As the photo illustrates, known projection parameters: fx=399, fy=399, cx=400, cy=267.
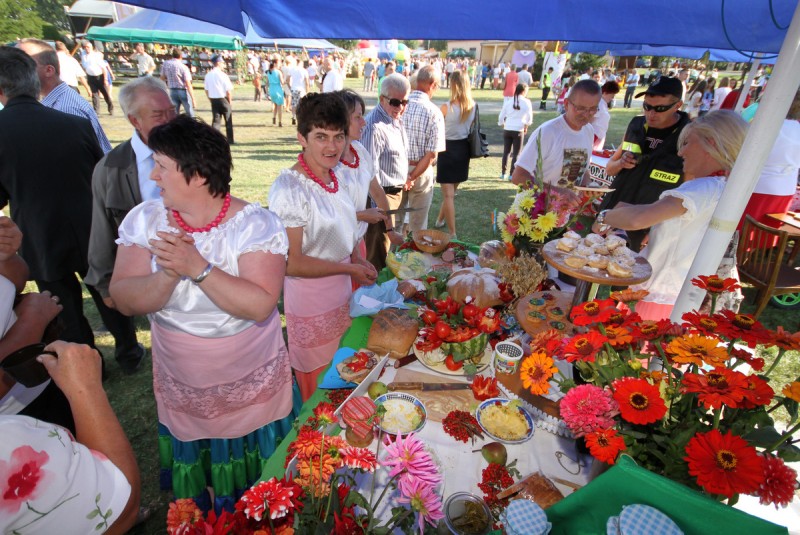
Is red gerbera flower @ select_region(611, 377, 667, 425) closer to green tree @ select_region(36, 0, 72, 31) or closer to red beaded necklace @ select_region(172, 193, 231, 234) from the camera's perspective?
red beaded necklace @ select_region(172, 193, 231, 234)

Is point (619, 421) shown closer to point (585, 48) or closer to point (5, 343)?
point (5, 343)

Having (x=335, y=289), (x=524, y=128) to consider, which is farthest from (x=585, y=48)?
(x=335, y=289)

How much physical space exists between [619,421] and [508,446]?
0.61m

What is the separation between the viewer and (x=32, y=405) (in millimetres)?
1682

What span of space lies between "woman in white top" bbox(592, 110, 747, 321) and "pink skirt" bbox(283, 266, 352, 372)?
1711 mm

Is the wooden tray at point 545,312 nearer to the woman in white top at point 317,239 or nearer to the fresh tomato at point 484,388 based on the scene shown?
the fresh tomato at point 484,388

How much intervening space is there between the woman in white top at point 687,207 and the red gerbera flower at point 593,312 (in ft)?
3.88

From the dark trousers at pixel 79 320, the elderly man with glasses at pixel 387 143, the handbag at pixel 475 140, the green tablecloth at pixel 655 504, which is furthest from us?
the handbag at pixel 475 140

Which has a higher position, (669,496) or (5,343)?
(669,496)

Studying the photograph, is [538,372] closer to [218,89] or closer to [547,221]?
[547,221]

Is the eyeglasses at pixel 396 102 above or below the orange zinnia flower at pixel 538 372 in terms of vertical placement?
above

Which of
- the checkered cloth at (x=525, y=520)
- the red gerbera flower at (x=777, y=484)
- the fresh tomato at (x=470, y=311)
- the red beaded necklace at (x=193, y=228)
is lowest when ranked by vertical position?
the fresh tomato at (x=470, y=311)

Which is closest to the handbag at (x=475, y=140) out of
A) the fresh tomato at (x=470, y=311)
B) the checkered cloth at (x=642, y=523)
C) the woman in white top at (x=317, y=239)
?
the woman in white top at (x=317, y=239)

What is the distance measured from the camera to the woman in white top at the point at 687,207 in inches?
84.5
